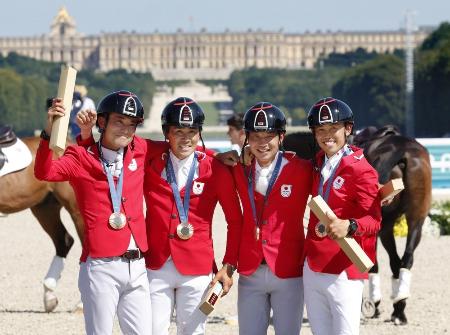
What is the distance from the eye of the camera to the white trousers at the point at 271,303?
6.18 m

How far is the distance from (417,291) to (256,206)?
18.2ft

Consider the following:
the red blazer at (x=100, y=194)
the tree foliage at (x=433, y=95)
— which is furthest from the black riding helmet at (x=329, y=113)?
the tree foliage at (x=433, y=95)

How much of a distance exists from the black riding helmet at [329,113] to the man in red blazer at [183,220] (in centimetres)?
49

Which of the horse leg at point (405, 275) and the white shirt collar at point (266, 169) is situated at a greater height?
the white shirt collar at point (266, 169)

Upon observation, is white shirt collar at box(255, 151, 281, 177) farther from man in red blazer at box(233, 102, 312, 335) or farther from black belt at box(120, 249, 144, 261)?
black belt at box(120, 249, 144, 261)

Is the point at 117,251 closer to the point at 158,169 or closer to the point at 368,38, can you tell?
the point at 158,169

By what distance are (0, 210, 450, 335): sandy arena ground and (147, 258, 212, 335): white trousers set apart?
9.81ft

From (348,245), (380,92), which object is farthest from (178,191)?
(380,92)

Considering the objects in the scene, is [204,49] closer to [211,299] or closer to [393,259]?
[393,259]

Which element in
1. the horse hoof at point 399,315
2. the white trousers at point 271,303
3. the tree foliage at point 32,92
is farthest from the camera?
the tree foliage at point 32,92

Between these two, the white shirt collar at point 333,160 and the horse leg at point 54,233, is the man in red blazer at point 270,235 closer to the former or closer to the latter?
the white shirt collar at point 333,160

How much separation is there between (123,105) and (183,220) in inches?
23.9

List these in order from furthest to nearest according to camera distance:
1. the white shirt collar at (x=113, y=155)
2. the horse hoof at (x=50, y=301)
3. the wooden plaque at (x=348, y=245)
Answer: the horse hoof at (x=50, y=301) → the white shirt collar at (x=113, y=155) → the wooden plaque at (x=348, y=245)

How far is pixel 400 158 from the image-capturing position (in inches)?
388
